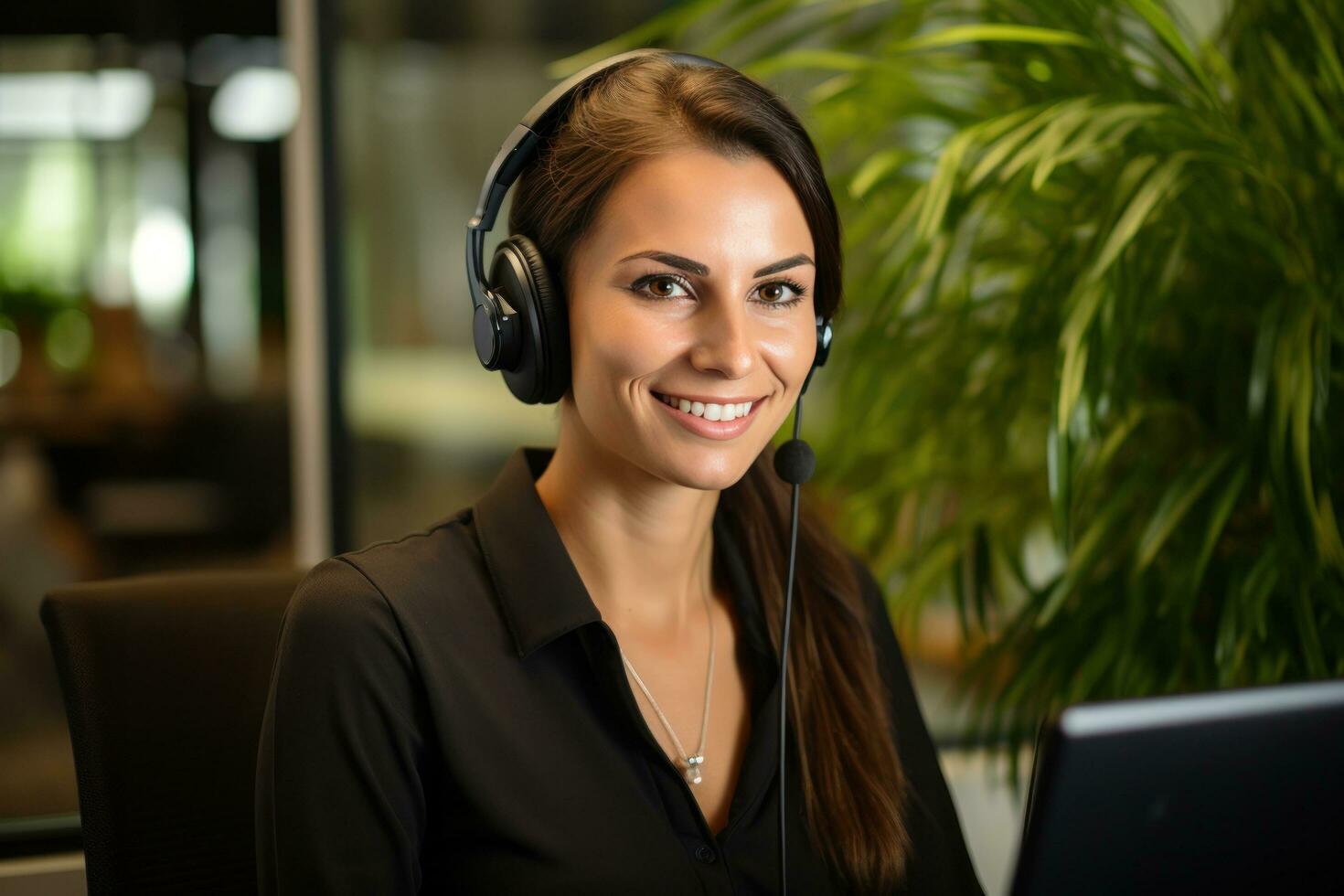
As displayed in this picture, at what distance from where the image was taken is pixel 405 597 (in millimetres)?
992

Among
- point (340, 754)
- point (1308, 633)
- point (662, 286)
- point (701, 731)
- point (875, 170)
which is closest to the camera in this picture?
point (340, 754)

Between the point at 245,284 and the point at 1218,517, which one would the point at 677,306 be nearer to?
the point at 1218,517

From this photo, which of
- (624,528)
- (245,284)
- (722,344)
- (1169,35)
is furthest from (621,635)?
(245,284)

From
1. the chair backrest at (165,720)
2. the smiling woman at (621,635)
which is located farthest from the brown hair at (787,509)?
the chair backrest at (165,720)

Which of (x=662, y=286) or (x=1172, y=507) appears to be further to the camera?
(x=1172, y=507)

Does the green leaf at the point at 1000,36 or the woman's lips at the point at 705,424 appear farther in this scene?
the green leaf at the point at 1000,36

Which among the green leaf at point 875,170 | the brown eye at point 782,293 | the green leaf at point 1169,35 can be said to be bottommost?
the brown eye at point 782,293

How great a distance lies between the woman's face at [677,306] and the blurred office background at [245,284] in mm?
781

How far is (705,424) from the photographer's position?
103 cm

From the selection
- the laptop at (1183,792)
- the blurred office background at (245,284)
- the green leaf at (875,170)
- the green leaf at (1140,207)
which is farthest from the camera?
the blurred office background at (245,284)

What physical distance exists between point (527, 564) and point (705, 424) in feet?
0.67

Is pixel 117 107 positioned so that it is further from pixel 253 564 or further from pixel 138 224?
pixel 253 564

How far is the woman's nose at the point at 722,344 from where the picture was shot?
1.01 metres

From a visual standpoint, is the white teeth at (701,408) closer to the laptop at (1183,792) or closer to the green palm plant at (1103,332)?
the green palm plant at (1103,332)
